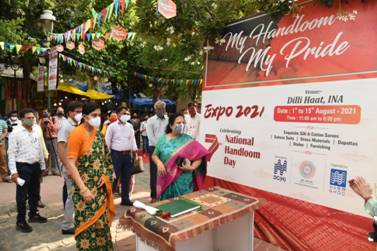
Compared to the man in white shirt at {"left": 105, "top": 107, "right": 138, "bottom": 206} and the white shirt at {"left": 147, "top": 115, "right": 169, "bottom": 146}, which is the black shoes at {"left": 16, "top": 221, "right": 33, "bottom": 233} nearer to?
the man in white shirt at {"left": 105, "top": 107, "right": 138, "bottom": 206}

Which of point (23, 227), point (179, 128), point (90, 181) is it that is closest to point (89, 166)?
point (90, 181)

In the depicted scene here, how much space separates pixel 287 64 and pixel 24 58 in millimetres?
10551

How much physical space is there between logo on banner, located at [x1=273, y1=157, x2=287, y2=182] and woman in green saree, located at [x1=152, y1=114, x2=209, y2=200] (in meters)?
0.83

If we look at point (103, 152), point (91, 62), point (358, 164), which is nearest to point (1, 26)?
point (91, 62)

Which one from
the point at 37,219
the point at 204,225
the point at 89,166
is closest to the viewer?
the point at 204,225

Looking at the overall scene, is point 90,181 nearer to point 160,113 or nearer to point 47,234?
point 47,234

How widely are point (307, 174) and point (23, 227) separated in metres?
3.89

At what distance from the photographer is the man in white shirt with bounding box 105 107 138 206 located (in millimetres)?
5625

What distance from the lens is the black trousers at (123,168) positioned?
567 cm

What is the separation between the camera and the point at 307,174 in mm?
3178

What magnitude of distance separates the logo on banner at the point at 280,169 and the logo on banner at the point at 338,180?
0.50 metres

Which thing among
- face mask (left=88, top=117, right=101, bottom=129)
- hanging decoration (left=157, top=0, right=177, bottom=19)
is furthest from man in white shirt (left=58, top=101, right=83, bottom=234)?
hanging decoration (left=157, top=0, right=177, bottom=19)

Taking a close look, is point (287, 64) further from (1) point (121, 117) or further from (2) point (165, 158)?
(1) point (121, 117)

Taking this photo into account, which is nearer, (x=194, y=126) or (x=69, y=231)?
(x=69, y=231)
